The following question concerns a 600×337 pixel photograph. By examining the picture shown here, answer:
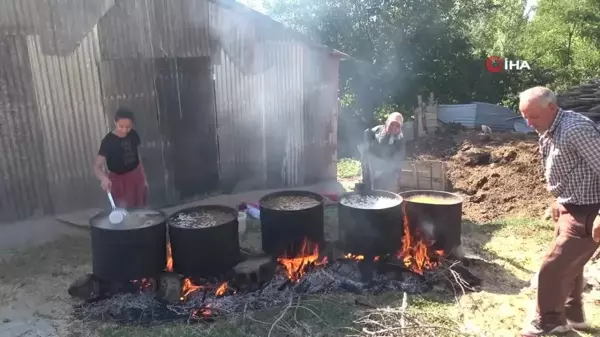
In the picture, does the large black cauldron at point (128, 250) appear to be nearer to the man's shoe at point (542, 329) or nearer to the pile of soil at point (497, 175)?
the man's shoe at point (542, 329)

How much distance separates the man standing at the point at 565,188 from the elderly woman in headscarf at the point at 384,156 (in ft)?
13.2

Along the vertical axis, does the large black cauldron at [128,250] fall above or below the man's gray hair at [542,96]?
below

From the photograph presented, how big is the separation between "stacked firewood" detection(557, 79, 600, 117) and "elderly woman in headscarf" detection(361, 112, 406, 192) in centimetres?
680

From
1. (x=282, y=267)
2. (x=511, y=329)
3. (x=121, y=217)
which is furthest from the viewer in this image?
(x=282, y=267)

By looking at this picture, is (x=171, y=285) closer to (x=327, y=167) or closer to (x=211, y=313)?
(x=211, y=313)

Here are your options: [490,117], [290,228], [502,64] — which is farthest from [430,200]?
[502,64]

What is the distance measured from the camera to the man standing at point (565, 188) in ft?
13.8

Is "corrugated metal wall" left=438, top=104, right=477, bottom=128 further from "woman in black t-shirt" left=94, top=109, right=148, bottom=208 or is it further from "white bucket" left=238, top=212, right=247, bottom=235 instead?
"woman in black t-shirt" left=94, top=109, right=148, bottom=208

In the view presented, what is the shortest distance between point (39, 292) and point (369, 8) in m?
14.2

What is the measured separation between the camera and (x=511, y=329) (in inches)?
201

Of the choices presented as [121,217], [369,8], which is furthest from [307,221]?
[369,8]

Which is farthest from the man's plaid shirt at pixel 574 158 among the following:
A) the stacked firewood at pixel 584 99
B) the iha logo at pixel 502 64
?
the iha logo at pixel 502 64

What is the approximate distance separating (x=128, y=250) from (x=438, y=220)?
369 centimetres

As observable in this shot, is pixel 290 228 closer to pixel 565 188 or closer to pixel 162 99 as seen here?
pixel 565 188
